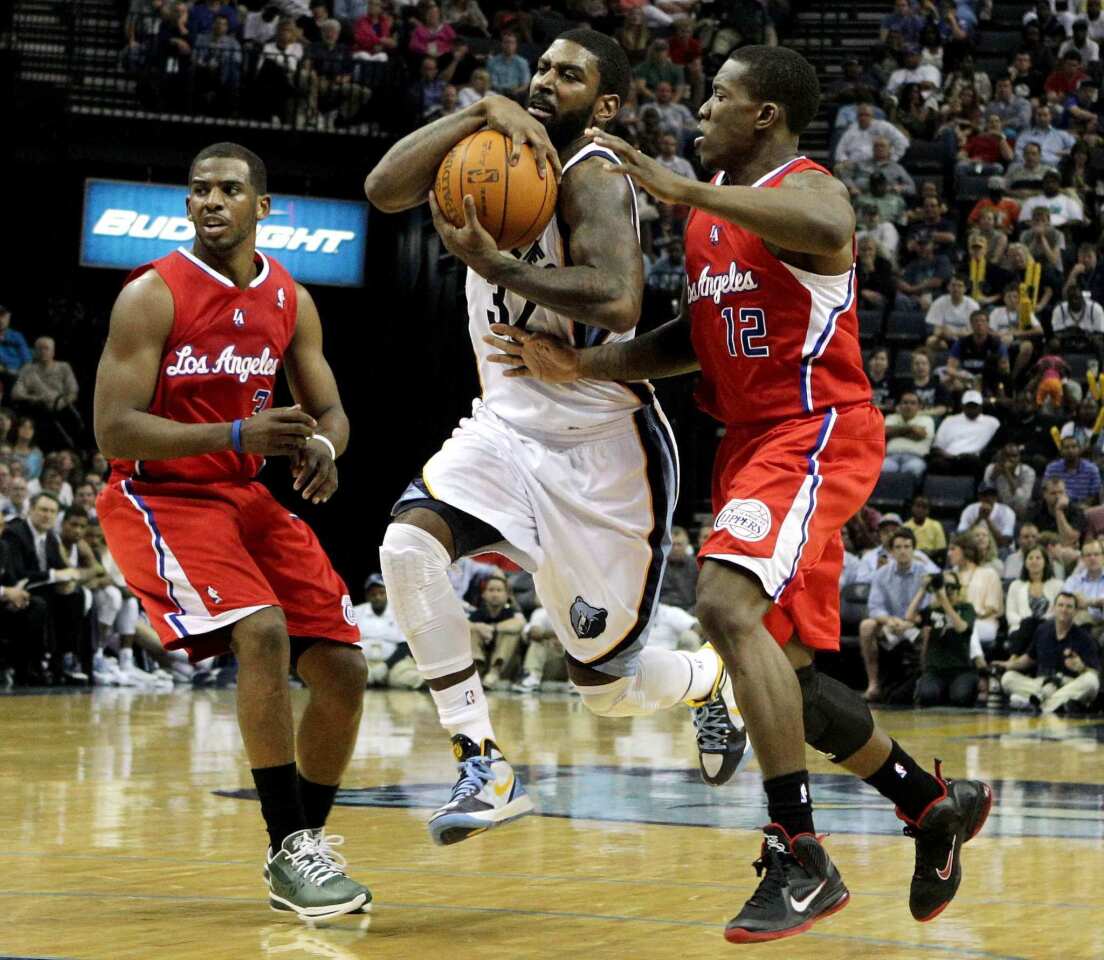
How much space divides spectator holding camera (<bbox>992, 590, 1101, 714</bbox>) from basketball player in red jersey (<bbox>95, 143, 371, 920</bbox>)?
27.4ft

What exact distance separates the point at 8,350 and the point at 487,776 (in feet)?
40.1

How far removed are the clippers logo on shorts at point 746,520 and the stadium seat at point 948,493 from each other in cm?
1056

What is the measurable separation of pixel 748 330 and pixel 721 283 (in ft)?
0.47

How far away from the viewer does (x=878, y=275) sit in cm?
1617

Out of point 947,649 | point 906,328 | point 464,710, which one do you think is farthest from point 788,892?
point 906,328

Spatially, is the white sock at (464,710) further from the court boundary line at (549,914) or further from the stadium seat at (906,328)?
the stadium seat at (906,328)

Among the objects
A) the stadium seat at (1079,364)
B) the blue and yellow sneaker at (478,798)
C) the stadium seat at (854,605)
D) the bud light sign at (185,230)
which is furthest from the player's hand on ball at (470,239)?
the bud light sign at (185,230)

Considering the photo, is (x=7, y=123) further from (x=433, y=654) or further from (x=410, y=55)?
(x=433, y=654)

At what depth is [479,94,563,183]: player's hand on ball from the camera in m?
4.49

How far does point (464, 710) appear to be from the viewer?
4.60 meters

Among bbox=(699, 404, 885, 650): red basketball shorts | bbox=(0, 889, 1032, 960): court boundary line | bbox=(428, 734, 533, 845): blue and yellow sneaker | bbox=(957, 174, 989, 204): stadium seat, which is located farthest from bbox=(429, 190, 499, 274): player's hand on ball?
bbox=(957, 174, 989, 204): stadium seat

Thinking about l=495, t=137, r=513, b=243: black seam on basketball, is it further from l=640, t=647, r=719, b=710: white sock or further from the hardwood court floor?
the hardwood court floor

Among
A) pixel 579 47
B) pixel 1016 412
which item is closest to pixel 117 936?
pixel 579 47

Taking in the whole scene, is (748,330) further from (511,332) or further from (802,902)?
(802,902)
